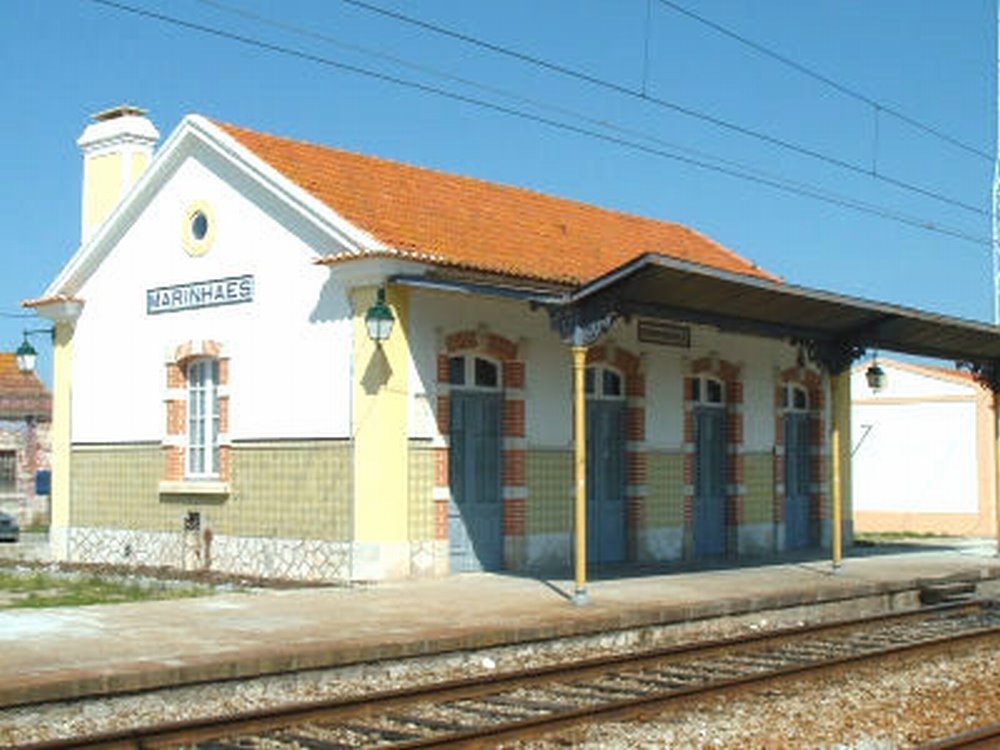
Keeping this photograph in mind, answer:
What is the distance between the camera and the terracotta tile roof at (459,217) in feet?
55.8

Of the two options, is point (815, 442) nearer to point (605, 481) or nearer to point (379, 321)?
point (605, 481)

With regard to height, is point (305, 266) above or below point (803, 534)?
above

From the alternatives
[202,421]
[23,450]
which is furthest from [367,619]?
[23,450]

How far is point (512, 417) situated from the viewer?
17.6m

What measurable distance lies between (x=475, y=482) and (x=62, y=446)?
6907mm

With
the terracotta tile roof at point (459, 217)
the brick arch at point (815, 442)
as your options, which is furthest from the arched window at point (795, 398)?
the terracotta tile roof at point (459, 217)

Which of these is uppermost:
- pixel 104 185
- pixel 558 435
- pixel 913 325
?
pixel 104 185

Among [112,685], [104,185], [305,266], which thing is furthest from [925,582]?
[104,185]

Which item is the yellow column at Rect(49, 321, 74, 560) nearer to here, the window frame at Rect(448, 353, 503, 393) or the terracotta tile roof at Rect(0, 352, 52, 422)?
the window frame at Rect(448, 353, 503, 393)

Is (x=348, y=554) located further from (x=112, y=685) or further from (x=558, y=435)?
(x=112, y=685)

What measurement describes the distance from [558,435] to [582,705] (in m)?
8.31

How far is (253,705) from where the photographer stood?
10180 mm

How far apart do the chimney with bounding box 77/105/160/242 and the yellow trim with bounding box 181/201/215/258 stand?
2.61 m

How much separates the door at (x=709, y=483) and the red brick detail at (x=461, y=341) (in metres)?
4.88
